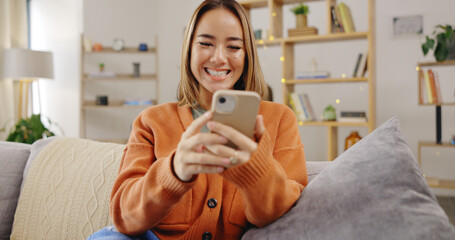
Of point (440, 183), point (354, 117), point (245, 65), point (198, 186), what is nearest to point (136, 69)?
point (354, 117)

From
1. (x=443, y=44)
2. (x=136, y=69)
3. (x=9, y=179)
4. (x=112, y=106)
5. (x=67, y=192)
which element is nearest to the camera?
(x=67, y=192)

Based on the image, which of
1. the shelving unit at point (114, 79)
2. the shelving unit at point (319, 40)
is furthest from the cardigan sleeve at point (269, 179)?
the shelving unit at point (114, 79)

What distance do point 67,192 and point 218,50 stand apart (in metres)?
0.74

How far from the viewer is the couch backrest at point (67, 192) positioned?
1337mm

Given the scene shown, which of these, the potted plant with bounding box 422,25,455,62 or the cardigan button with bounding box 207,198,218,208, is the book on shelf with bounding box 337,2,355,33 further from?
the cardigan button with bounding box 207,198,218,208

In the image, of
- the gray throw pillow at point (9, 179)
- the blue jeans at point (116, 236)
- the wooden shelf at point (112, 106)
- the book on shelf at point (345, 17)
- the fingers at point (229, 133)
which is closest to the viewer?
the fingers at point (229, 133)

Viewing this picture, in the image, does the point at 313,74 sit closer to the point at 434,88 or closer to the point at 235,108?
the point at 434,88

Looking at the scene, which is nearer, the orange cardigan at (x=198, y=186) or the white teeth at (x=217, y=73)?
the orange cardigan at (x=198, y=186)

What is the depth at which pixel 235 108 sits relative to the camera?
0.71 metres

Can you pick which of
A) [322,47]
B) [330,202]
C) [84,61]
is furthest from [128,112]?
[330,202]

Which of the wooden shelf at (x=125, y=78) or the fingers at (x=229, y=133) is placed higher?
the wooden shelf at (x=125, y=78)

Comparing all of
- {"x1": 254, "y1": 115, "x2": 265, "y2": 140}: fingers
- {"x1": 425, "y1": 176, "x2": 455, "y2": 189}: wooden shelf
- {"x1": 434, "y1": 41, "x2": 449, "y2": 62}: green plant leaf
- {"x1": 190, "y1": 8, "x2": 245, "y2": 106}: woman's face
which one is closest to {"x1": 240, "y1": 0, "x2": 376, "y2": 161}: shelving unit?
{"x1": 434, "y1": 41, "x2": 449, "y2": 62}: green plant leaf

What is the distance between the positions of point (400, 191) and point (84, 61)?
500 cm

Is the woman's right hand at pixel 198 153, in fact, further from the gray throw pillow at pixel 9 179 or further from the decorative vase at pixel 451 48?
the decorative vase at pixel 451 48
